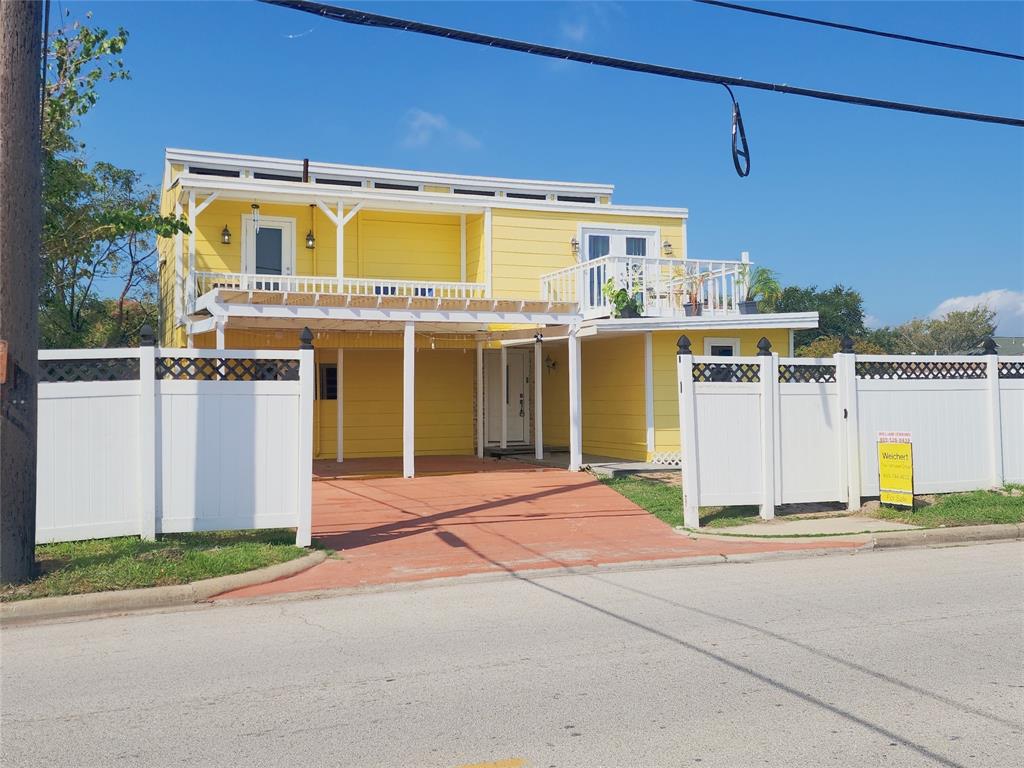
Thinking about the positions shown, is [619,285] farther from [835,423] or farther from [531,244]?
[835,423]

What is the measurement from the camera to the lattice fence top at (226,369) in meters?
9.70

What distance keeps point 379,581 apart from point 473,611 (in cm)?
151

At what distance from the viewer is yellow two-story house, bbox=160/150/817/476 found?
60.5 feet

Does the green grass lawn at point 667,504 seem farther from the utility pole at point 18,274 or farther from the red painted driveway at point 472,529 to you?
the utility pole at point 18,274

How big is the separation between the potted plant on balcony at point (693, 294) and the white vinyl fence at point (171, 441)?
11041mm

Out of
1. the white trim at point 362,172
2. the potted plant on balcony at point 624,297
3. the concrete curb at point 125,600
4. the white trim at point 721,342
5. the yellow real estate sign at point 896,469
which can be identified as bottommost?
the concrete curb at point 125,600

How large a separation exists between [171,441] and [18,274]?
103 inches

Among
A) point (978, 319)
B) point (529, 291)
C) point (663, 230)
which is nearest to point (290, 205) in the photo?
point (529, 291)

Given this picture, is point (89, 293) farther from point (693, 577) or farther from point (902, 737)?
point (902, 737)

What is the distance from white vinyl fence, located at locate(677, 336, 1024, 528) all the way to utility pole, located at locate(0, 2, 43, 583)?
7.24 m

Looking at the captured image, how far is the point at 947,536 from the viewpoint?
11.0 m

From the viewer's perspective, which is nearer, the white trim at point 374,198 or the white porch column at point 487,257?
the white trim at point 374,198

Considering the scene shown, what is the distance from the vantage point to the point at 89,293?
98.4 feet

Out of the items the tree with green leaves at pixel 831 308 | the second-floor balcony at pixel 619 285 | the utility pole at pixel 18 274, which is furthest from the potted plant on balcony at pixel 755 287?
the tree with green leaves at pixel 831 308
